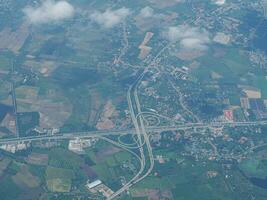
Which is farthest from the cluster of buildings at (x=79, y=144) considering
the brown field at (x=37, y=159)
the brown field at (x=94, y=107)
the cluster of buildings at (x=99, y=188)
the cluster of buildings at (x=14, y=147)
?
the cluster of buildings at (x=99, y=188)

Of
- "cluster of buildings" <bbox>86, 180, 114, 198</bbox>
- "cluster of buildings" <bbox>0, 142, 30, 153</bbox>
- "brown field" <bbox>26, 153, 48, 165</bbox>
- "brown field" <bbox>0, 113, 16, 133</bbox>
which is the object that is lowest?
"cluster of buildings" <bbox>86, 180, 114, 198</bbox>

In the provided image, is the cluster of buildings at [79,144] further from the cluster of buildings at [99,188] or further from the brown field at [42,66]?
the brown field at [42,66]

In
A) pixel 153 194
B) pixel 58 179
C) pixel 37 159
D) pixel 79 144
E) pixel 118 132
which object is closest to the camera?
pixel 153 194

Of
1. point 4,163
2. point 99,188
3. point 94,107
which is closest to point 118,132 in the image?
point 94,107

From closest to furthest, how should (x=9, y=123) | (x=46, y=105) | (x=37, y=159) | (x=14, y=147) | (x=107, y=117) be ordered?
(x=37, y=159), (x=14, y=147), (x=9, y=123), (x=107, y=117), (x=46, y=105)

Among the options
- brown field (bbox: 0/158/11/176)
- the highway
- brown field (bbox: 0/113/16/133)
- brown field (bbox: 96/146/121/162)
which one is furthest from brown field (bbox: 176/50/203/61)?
brown field (bbox: 0/158/11/176)

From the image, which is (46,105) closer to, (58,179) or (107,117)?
(107,117)

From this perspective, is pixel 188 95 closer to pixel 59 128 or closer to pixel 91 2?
pixel 59 128

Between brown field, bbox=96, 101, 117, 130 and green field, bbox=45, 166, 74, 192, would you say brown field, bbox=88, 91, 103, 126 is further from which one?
green field, bbox=45, 166, 74, 192

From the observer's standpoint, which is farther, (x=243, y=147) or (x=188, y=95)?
(x=188, y=95)

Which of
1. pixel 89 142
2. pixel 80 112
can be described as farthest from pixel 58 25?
pixel 89 142

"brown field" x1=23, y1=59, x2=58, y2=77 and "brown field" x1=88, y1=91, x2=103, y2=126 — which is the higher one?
"brown field" x1=23, y1=59, x2=58, y2=77
